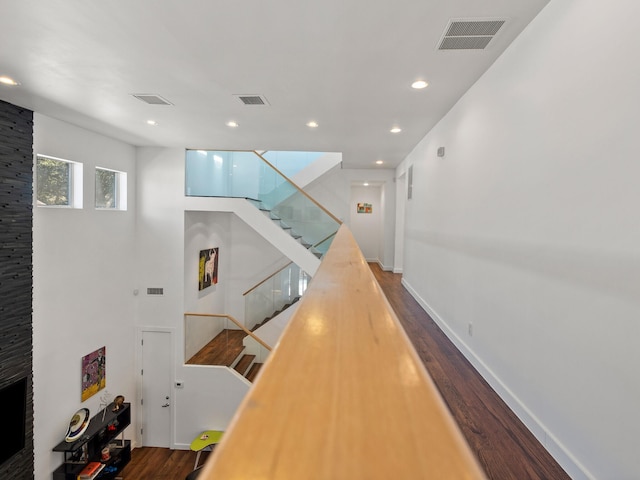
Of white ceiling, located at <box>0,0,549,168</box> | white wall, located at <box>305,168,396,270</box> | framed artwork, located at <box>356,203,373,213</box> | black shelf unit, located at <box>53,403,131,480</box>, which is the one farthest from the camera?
framed artwork, located at <box>356,203,373,213</box>

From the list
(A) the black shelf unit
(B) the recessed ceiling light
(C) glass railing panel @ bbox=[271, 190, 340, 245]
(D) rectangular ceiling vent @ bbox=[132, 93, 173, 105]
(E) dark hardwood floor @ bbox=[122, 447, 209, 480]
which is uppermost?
(D) rectangular ceiling vent @ bbox=[132, 93, 173, 105]

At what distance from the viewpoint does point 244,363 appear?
24.7 ft

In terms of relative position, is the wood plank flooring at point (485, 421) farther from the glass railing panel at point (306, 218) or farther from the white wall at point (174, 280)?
the white wall at point (174, 280)

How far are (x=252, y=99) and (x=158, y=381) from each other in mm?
6360

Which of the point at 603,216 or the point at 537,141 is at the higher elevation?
the point at 537,141

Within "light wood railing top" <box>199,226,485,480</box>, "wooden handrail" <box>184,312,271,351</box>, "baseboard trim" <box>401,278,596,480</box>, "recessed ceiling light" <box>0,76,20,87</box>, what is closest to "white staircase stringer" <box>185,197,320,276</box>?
"wooden handrail" <box>184,312,271,351</box>

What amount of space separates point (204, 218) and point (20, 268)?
4283 millimetres

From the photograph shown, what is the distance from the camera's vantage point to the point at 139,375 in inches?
284

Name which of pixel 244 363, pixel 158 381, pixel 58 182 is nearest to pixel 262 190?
pixel 58 182

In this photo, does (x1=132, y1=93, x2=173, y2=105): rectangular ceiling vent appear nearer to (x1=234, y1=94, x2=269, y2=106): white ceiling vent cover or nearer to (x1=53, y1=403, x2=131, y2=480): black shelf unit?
(x1=234, y1=94, x2=269, y2=106): white ceiling vent cover

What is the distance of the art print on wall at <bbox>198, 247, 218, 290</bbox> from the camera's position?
27.3 feet

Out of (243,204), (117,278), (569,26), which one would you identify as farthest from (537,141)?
(117,278)

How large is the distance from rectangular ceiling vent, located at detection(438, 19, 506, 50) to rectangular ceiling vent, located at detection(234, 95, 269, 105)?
7.09 feet

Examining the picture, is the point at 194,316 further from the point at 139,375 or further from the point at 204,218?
the point at 204,218
